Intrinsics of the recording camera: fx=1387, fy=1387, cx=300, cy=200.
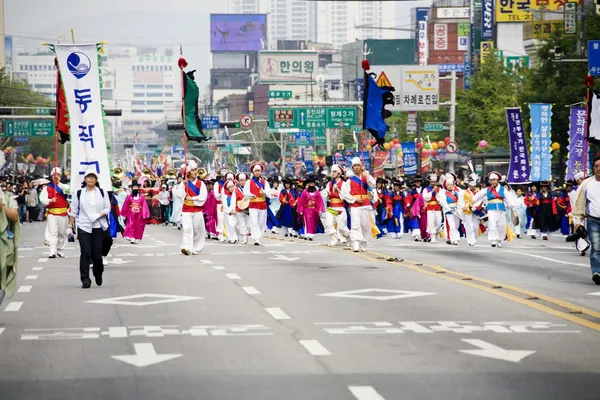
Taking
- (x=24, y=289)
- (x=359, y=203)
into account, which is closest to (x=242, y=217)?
(x=359, y=203)

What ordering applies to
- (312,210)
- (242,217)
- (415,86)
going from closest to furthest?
(242,217), (312,210), (415,86)

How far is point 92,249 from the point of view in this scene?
18.5m

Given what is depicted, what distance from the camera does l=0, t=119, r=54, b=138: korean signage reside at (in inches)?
3054

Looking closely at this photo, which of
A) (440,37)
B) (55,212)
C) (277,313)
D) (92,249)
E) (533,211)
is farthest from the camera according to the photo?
(440,37)

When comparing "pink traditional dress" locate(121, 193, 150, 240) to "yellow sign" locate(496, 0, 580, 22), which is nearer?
"pink traditional dress" locate(121, 193, 150, 240)

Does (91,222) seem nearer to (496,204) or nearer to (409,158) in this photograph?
(496,204)

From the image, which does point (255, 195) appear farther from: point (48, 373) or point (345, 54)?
point (345, 54)

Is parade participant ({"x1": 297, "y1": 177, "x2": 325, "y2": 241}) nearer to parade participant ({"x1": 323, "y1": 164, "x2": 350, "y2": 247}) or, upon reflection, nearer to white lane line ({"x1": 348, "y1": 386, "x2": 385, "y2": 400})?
parade participant ({"x1": 323, "y1": 164, "x2": 350, "y2": 247})

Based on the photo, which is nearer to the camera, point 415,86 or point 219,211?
point 219,211

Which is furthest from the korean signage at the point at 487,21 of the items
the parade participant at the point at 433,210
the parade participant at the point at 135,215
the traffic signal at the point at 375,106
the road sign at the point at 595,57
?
the traffic signal at the point at 375,106

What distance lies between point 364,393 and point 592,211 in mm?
9785

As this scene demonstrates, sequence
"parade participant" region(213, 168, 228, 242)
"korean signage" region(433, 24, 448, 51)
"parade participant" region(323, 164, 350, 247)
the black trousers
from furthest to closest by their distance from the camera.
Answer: "korean signage" region(433, 24, 448, 51) < "parade participant" region(213, 168, 228, 242) < "parade participant" region(323, 164, 350, 247) < the black trousers

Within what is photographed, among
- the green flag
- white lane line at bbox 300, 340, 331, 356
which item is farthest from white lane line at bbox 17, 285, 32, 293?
the green flag

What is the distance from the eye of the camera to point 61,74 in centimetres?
2298
